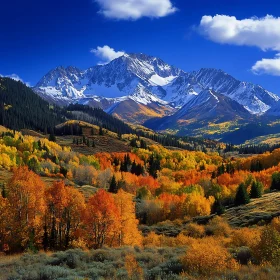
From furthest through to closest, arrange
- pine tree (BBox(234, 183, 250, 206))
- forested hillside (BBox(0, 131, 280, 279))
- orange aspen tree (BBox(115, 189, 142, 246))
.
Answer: pine tree (BBox(234, 183, 250, 206))
orange aspen tree (BBox(115, 189, 142, 246))
forested hillside (BBox(0, 131, 280, 279))

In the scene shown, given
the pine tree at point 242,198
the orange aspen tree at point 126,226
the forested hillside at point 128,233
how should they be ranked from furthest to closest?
the pine tree at point 242,198 → the orange aspen tree at point 126,226 → the forested hillside at point 128,233

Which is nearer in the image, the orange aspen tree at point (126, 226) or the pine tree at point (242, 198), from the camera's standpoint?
the orange aspen tree at point (126, 226)

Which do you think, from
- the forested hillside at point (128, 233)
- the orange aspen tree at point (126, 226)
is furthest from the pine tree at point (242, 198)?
the orange aspen tree at point (126, 226)

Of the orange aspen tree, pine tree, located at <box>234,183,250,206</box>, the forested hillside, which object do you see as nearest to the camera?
the forested hillside

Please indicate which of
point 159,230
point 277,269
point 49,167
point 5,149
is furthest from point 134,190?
point 277,269

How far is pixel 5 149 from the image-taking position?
180m

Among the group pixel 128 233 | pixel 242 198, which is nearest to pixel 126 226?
pixel 128 233

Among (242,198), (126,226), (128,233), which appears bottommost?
(128,233)

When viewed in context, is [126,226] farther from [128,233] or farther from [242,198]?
[242,198]

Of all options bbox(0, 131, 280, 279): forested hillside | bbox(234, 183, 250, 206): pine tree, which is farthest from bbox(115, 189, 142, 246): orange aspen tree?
bbox(234, 183, 250, 206): pine tree

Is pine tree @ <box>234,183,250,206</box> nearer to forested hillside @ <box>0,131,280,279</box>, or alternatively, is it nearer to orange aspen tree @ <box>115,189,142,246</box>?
forested hillside @ <box>0,131,280,279</box>

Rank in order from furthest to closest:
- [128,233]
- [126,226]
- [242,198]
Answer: [242,198]
[126,226]
[128,233]

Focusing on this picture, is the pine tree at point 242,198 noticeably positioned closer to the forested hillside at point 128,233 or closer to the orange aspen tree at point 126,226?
the forested hillside at point 128,233

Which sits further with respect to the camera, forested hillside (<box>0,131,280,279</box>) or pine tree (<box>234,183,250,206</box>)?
pine tree (<box>234,183,250,206</box>)
